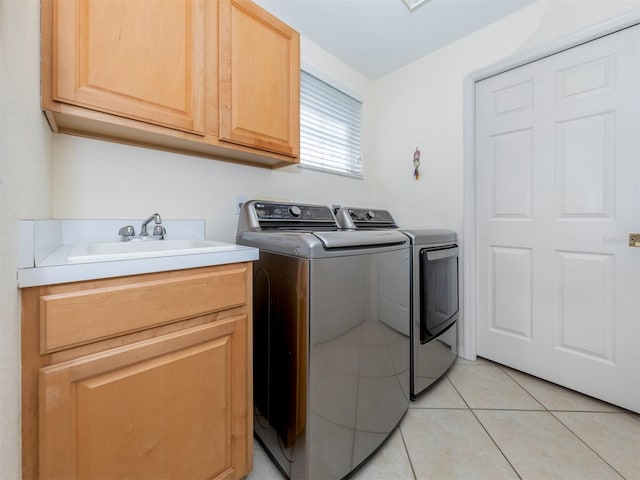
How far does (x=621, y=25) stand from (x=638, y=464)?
215 cm

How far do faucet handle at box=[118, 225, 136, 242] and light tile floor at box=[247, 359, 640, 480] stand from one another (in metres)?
1.16

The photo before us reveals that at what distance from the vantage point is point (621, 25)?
4.80ft

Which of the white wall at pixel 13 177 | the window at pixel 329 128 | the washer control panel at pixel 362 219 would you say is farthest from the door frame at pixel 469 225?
the white wall at pixel 13 177

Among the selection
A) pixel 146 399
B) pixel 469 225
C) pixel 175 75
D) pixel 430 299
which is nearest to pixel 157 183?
pixel 175 75

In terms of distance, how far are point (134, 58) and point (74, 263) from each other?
881 millimetres

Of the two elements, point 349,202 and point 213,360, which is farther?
point 349,202

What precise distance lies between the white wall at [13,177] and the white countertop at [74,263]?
3 cm

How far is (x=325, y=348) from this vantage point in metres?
1.01

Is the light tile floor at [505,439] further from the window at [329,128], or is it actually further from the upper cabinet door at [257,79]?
the window at [329,128]

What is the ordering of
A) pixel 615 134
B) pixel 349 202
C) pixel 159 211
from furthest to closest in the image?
pixel 349 202 < pixel 615 134 < pixel 159 211

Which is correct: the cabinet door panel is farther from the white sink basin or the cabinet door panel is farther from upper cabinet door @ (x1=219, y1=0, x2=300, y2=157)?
upper cabinet door @ (x1=219, y1=0, x2=300, y2=157)

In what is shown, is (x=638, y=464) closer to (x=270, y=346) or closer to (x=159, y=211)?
(x=270, y=346)

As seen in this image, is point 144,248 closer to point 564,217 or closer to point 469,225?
point 469,225

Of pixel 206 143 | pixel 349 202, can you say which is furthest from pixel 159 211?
pixel 349 202
